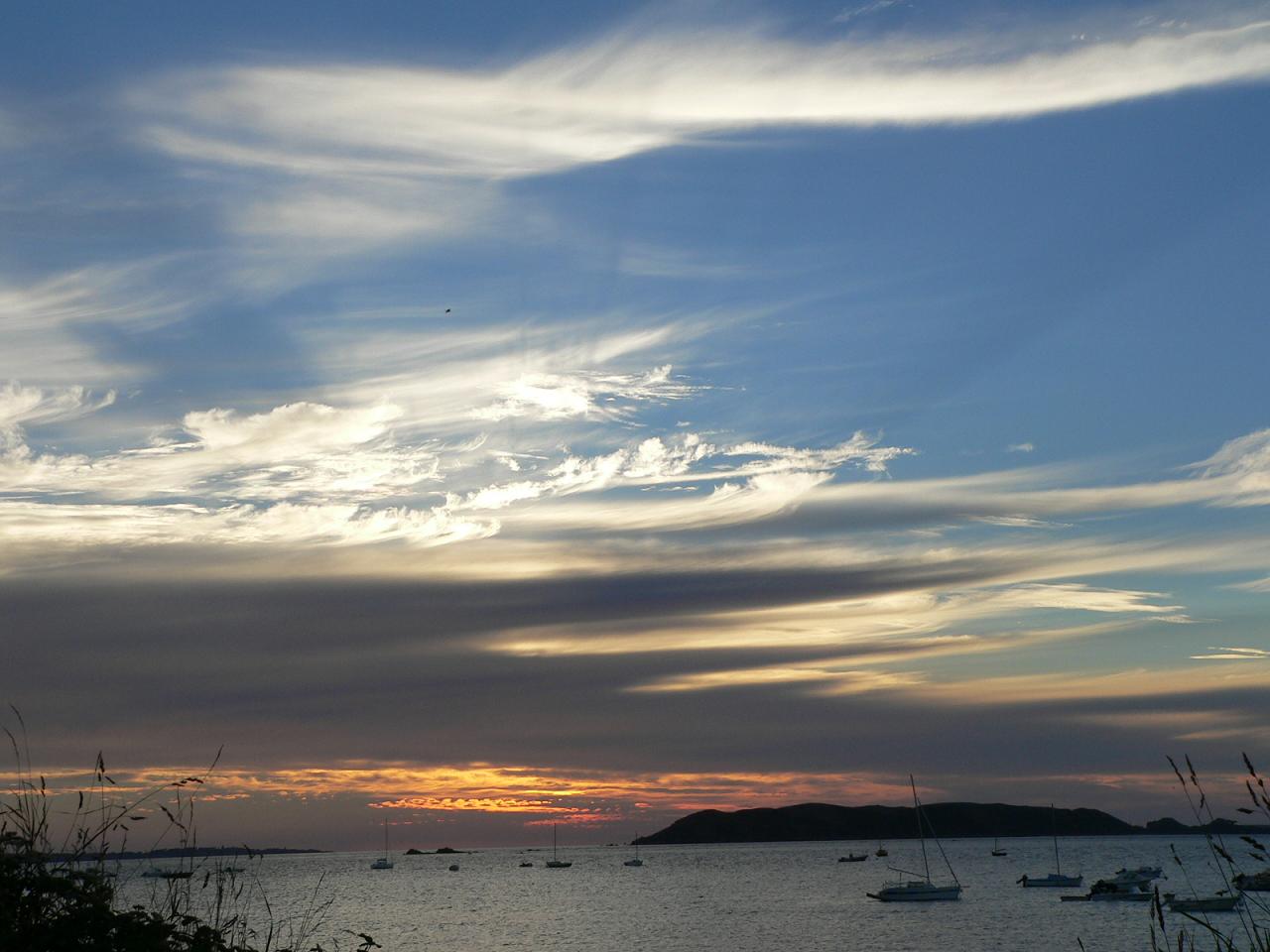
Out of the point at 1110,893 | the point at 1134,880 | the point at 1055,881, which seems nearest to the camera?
the point at 1110,893

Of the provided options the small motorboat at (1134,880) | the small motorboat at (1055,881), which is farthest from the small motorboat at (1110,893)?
the small motorboat at (1055,881)

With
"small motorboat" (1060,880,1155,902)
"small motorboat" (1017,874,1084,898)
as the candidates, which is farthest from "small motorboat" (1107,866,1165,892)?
"small motorboat" (1017,874,1084,898)

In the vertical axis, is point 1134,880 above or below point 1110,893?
above

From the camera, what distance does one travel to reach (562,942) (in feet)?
375

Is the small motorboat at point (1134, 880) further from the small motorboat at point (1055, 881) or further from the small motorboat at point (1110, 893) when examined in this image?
the small motorboat at point (1055, 881)

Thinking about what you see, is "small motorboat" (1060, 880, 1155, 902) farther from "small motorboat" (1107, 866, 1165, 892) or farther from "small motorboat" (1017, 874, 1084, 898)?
"small motorboat" (1017, 874, 1084, 898)

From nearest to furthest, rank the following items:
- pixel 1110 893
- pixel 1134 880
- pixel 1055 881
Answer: pixel 1110 893, pixel 1134 880, pixel 1055 881

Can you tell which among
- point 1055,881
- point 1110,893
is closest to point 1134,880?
point 1110,893

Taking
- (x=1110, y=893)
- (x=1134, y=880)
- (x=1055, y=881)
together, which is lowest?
(x=1055, y=881)

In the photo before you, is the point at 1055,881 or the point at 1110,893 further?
the point at 1055,881

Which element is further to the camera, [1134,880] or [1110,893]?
[1134,880]

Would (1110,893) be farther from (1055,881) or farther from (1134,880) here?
(1055,881)

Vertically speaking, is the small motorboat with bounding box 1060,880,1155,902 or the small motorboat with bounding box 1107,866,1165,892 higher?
the small motorboat with bounding box 1107,866,1165,892

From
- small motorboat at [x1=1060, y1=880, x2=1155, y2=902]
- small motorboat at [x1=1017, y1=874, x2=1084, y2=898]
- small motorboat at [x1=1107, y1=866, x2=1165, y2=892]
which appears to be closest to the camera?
small motorboat at [x1=1060, y1=880, x2=1155, y2=902]
